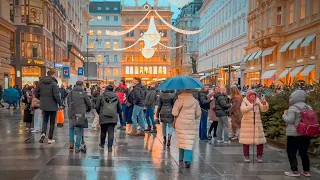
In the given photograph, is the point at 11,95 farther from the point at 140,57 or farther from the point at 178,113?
the point at 140,57

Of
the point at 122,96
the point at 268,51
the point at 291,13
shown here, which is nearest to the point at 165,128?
the point at 122,96

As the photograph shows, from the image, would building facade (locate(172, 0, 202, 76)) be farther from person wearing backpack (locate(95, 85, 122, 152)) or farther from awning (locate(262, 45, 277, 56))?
person wearing backpack (locate(95, 85, 122, 152))

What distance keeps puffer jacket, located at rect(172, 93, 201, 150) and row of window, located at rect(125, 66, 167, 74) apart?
101 metres

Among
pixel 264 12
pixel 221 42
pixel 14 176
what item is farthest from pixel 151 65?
pixel 14 176

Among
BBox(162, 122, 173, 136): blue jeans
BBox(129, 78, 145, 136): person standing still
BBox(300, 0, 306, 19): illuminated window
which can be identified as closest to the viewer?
BBox(162, 122, 173, 136): blue jeans

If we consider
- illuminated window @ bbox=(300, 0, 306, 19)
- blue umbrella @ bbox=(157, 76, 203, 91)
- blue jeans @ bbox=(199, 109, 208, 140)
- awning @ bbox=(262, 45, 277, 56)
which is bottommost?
blue jeans @ bbox=(199, 109, 208, 140)

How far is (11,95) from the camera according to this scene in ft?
87.4

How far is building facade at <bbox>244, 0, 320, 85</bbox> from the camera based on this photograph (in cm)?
3247

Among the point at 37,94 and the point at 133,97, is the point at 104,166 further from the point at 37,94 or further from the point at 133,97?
the point at 133,97

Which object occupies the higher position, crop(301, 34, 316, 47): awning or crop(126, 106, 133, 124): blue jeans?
crop(301, 34, 316, 47): awning

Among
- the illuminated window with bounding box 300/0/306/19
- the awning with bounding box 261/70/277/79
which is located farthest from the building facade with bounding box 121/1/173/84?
the illuminated window with bounding box 300/0/306/19

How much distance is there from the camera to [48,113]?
1093cm

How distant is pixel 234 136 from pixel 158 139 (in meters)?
2.62

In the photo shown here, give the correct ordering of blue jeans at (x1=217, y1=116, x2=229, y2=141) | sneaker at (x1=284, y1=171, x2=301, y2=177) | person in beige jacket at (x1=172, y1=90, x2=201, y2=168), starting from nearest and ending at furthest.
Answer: sneaker at (x1=284, y1=171, x2=301, y2=177), person in beige jacket at (x1=172, y1=90, x2=201, y2=168), blue jeans at (x1=217, y1=116, x2=229, y2=141)
